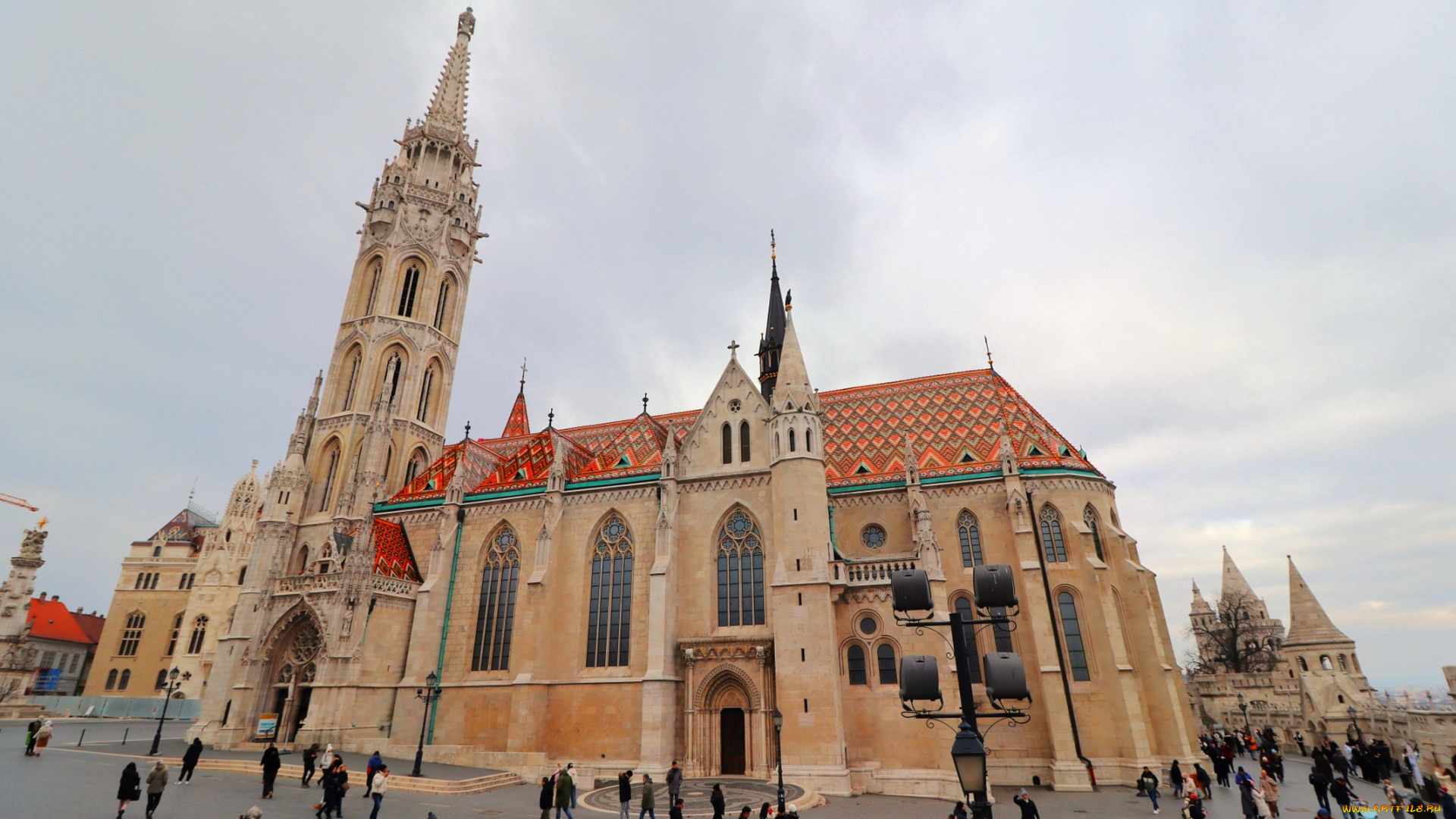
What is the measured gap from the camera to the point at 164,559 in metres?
59.1

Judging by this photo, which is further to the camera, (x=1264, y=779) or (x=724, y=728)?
(x=724, y=728)

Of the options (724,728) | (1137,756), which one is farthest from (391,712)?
(1137,756)

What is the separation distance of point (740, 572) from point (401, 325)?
25883mm

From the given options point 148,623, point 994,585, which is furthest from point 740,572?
point 148,623

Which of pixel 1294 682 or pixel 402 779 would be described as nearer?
pixel 402 779

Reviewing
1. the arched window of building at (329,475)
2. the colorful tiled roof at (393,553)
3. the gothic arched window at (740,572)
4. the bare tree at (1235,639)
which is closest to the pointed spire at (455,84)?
the arched window of building at (329,475)

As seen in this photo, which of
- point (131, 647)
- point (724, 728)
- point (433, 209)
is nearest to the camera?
point (724, 728)

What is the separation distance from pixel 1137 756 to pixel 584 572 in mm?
22103

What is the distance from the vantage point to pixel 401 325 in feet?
128

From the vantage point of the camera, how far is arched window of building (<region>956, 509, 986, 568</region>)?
27.5m

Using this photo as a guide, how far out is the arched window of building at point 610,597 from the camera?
27297 mm

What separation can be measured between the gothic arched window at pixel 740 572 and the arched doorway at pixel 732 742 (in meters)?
3.41

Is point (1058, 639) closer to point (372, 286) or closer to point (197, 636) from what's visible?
point (372, 286)

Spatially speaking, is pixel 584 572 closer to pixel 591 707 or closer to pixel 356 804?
pixel 591 707
